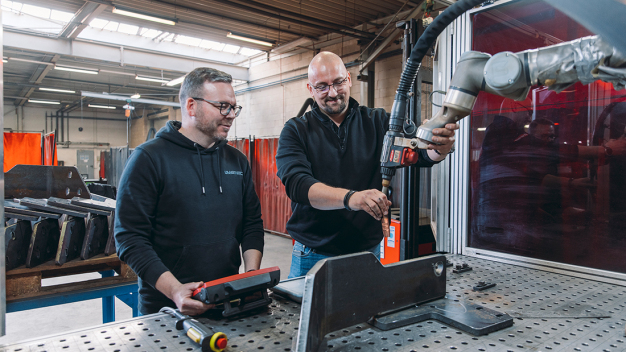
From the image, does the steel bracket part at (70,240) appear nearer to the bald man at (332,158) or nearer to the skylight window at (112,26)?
the bald man at (332,158)

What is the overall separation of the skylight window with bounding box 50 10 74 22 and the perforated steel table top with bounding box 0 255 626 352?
7.10 meters

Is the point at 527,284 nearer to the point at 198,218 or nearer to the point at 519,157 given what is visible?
the point at 519,157

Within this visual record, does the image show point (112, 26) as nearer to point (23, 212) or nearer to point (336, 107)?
point (23, 212)

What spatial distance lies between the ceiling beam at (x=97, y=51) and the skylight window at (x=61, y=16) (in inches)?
14.1

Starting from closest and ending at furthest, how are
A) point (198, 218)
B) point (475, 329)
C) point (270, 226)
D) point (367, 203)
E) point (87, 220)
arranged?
point (475, 329) → point (367, 203) → point (198, 218) → point (87, 220) → point (270, 226)

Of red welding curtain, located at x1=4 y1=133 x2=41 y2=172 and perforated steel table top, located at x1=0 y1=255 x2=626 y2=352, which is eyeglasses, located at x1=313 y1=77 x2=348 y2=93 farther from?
red welding curtain, located at x1=4 y1=133 x2=41 y2=172

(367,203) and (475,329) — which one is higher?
(367,203)

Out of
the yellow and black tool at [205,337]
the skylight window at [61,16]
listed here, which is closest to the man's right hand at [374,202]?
the yellow and black tool at [205,337]

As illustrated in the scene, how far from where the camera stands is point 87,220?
2.29 meters

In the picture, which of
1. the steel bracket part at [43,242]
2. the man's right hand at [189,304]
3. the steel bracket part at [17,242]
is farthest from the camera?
the steel bracket part at [43,242]

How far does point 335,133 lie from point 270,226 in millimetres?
5809

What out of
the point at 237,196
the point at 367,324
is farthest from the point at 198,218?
the point at 367,324

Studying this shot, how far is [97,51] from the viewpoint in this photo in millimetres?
7184

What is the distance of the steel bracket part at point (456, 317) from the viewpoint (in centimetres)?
81
